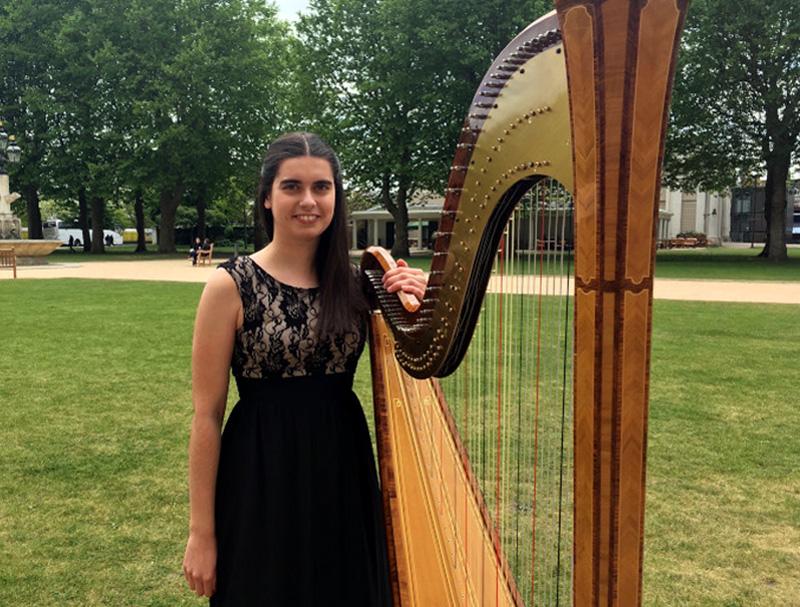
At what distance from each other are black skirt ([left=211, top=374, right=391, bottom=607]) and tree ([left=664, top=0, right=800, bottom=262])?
2286 cm

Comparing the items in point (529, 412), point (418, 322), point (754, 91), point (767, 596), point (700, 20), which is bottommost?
point (767, 596)

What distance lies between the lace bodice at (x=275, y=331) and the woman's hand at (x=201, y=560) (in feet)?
1.48

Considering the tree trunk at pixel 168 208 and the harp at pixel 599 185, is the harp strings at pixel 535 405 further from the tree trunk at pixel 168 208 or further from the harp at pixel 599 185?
the tree trunk at pixel 168 208

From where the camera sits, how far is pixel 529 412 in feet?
14.1

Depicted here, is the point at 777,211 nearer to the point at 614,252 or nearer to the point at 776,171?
the point at 776,171

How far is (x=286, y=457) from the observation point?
182 centimetres

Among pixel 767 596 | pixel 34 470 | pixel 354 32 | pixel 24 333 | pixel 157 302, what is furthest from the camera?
pixel 354 32

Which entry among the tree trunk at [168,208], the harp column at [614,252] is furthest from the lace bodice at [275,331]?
the tree trunk at [168,208]

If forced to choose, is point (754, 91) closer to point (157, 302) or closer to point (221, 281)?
point (157, 302)

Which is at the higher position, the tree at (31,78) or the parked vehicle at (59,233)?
the tree at (31,78)

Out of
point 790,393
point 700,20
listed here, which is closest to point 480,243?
point 790,393

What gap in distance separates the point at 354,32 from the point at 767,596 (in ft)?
91.2

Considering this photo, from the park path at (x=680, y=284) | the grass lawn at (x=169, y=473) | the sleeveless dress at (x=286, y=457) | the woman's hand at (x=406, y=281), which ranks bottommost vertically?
the grass lawn at (x=169, y=473)

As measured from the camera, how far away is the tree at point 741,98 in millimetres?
22781
